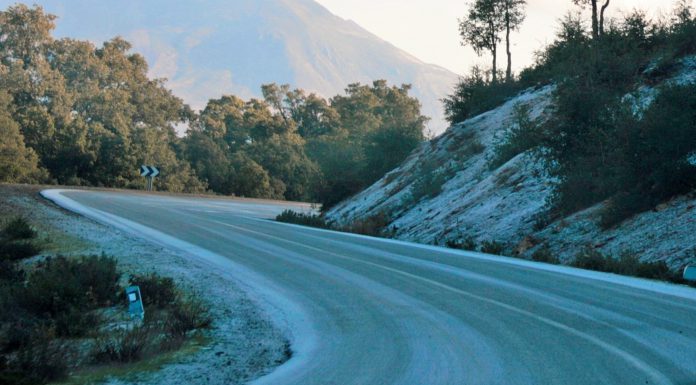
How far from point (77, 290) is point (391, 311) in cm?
447

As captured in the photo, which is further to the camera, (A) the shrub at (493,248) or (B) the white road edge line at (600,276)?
(A) the shrub at (493,248)

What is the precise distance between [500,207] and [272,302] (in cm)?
1346

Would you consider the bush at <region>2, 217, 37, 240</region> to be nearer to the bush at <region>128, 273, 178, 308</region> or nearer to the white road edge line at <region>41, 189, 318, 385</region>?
the white road edge line at <region>41, 189, 318, 385</region>

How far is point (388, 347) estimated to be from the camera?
8.10 metres

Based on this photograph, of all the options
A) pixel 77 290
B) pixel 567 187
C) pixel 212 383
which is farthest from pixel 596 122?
pixel 212 383

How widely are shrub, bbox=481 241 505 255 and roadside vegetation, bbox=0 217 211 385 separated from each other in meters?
9.38

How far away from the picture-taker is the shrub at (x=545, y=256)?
1733 cm

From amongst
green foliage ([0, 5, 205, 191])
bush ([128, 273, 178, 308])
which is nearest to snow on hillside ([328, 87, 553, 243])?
bush ([128, 273, 178, 308])

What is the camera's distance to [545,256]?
17.6 meters

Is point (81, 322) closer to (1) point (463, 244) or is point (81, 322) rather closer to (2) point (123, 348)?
(2) point (123, 348)

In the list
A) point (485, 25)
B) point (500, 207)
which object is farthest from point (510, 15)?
point (500, 207)

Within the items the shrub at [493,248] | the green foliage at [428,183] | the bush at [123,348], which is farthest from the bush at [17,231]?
Answer: the green foliage at [428,183]

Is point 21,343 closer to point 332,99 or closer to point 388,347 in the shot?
point 388,347

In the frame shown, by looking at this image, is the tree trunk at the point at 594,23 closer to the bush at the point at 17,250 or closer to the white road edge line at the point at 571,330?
the white road edge line at the point at 571,330
